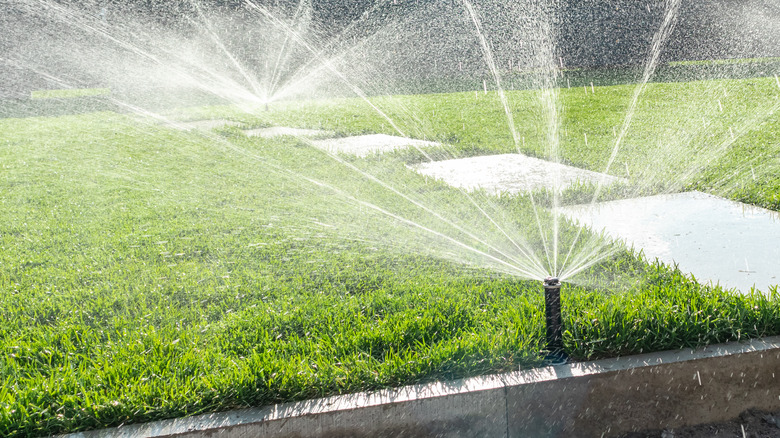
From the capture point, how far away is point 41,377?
6.89ft

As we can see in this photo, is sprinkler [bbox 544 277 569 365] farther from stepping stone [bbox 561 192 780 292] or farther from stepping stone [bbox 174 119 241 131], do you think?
stepping stone [bbox 174 119 241 131]

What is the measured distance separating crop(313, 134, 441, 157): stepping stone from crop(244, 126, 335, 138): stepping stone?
0.91 ft

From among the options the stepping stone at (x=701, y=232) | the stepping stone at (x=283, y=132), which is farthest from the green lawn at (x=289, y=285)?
the stepping stone at (x=283, y=132)

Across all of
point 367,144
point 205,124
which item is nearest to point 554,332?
point 367,144

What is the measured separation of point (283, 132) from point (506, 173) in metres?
3.17

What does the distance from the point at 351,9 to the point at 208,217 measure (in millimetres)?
11776

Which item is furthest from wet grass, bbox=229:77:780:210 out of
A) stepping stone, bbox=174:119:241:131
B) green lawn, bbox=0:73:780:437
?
stepping stone, bbox=174:119:241:131

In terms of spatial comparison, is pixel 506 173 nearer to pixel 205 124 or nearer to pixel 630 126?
pixel 630 126

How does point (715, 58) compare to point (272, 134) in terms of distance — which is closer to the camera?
point (272, 134)

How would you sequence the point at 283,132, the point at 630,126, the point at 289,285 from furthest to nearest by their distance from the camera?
the point at 283,132
the point at 630,126
the point at 289,285

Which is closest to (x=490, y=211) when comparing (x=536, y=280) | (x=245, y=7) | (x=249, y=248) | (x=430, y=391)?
(x=536, y=280)

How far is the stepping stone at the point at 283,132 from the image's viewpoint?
6.82 metres

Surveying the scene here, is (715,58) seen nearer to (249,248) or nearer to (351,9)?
(351,9)

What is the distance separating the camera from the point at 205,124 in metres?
8.21
